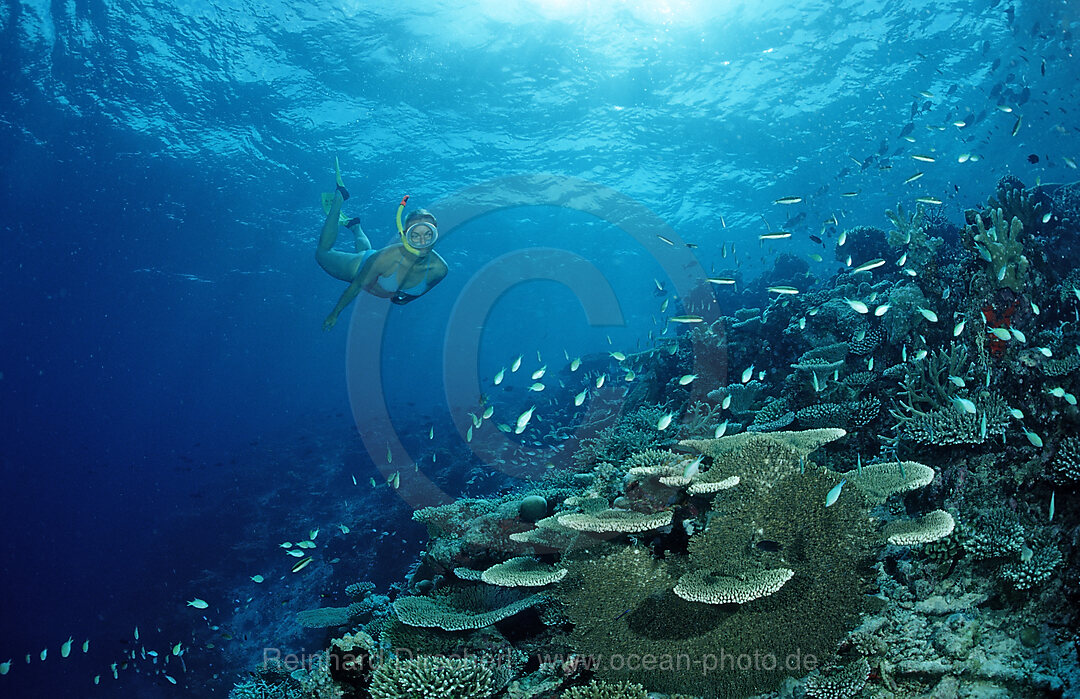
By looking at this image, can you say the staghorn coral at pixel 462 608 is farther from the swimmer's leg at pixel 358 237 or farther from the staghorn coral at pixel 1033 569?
the swimmer's leg at pixel 358 237

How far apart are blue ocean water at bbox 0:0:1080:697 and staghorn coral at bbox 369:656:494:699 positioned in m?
9.52

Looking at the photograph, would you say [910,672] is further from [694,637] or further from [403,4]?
[403,4]

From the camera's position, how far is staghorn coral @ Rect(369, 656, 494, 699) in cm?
348

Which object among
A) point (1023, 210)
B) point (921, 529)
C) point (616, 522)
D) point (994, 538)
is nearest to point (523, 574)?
point (616, 522)

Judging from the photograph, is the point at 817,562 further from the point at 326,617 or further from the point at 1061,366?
the point at 326,617

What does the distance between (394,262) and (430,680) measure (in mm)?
7153

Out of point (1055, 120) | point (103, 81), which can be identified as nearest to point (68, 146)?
point (103, 81)

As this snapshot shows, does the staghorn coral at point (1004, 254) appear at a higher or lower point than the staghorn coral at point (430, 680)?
higher

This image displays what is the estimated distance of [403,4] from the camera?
15898mm

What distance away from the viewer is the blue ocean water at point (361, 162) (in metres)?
16.1

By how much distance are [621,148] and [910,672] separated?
2529 cm

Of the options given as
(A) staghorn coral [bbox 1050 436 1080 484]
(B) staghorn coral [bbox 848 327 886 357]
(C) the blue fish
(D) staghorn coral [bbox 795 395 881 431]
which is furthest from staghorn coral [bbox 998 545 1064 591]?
(B) staghorn coral [bbox 848 327 886 357]

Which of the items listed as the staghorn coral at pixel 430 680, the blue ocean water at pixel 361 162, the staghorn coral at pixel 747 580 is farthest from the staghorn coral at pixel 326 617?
the blue ocean water at pixel 361 162

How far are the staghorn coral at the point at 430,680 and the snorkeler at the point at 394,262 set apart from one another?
540 cm
